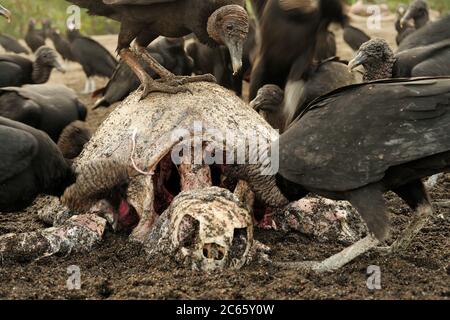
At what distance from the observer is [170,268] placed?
11.4 feet

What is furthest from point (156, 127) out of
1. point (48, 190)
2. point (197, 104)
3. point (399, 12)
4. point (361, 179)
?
point (399, 12)

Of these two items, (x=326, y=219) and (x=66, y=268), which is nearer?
(x=66, y=268)

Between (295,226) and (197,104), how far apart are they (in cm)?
89

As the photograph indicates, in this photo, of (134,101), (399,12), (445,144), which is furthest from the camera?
(399,12)

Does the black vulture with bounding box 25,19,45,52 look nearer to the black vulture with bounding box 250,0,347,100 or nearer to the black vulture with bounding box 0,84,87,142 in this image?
the black vulture with bounding box 0,84,87,142

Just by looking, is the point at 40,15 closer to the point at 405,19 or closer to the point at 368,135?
the point at 405,19

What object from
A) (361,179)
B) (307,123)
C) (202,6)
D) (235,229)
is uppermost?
(202,6)

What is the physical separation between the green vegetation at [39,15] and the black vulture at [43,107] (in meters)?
7.12

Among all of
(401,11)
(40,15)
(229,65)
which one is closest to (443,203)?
(229,65)

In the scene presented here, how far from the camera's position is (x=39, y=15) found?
46.0 feet

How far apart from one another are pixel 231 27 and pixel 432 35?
9.54 feet

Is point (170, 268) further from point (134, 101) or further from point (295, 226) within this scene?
point (134, 101)

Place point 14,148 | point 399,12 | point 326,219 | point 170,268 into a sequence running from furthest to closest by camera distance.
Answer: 1. point 399,12
2. point 326,219
3. point 14,148
4. point 170,268

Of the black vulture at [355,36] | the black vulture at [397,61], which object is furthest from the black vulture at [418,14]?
the black vulture at [397,61]
